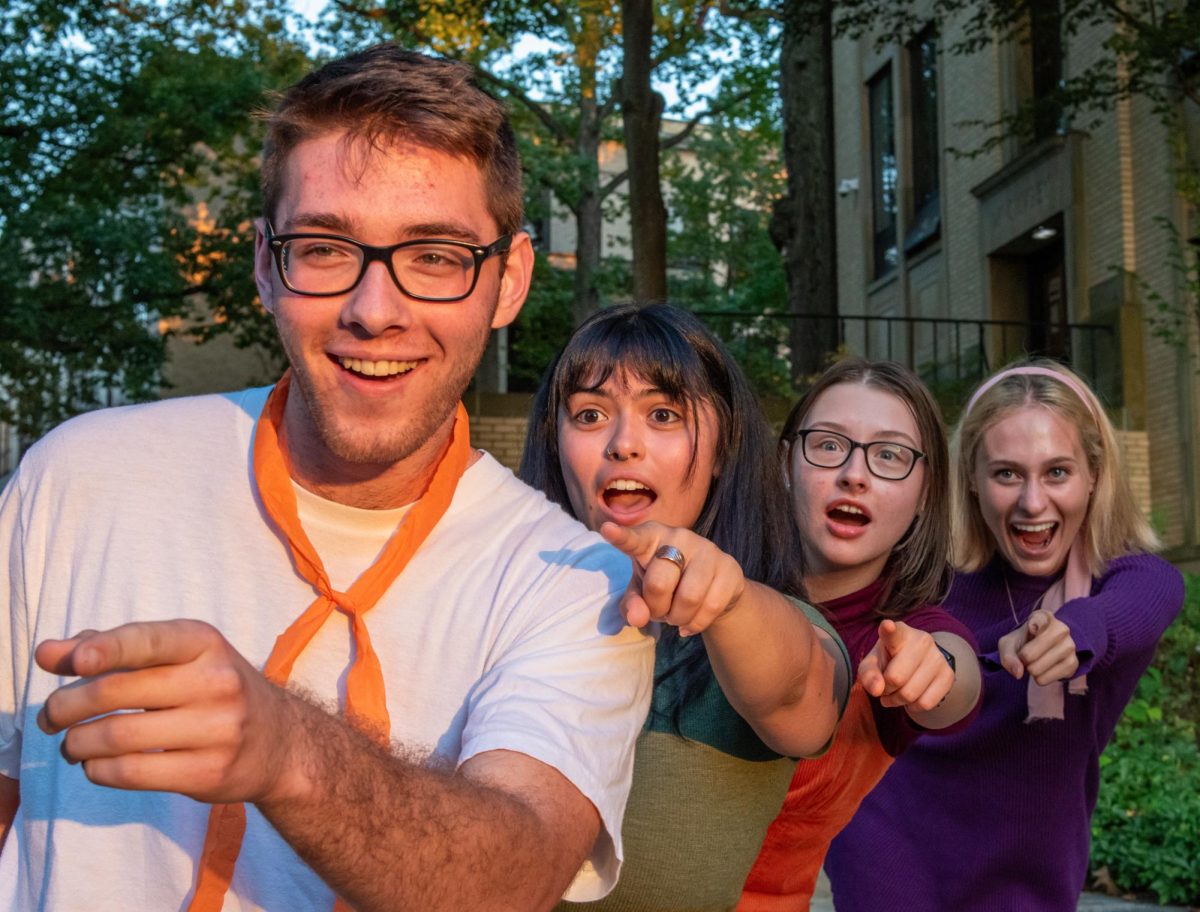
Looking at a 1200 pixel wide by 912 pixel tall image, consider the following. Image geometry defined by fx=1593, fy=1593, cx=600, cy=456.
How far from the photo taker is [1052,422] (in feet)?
16.4

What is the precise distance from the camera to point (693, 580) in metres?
2.33

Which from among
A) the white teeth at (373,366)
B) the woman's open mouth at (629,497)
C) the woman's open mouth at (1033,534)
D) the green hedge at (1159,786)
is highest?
the white teeth at (373,366)

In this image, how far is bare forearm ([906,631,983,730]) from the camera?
3.30 meters

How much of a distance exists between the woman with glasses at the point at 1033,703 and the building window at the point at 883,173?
2101 cm

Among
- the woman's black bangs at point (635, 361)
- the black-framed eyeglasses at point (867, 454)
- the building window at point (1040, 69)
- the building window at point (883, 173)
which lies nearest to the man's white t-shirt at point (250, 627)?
the woman's black bangs at point (635, 361)

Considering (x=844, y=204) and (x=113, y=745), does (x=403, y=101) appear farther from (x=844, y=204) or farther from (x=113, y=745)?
(x=844, y=204)

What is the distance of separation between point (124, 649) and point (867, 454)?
3.07 meters

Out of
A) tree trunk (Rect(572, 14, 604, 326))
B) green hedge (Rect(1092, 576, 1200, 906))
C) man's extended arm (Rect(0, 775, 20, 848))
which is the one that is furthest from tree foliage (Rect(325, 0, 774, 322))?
man's extended arm (Rect(0, 775, 20, 848))

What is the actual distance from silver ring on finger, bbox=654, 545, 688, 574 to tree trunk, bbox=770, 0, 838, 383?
48.9 ft

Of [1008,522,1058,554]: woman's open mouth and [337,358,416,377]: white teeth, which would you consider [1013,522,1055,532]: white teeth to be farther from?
[337,358,416,377]: white teeth

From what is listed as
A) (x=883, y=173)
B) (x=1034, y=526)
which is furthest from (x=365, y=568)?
(x=883, y=173)

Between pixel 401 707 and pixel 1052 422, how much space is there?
313 cm

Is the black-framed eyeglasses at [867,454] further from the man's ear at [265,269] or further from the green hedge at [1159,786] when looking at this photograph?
the green hedge at [1159,786]

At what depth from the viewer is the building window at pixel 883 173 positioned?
84.5 feet
